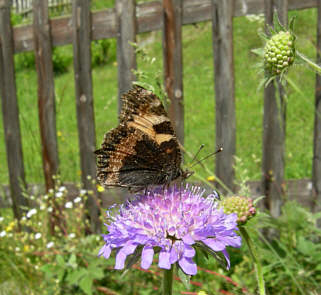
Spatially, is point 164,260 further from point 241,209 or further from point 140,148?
point 140,148

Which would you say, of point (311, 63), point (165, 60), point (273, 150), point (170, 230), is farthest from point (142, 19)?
point (170, 230)

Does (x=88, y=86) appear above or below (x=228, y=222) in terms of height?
above

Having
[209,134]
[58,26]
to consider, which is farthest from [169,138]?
[209,134]

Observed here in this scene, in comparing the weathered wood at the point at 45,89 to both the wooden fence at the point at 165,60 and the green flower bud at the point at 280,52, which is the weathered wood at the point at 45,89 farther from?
the green flower bud at the point at 280,52

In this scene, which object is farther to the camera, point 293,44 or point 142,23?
point 142,23

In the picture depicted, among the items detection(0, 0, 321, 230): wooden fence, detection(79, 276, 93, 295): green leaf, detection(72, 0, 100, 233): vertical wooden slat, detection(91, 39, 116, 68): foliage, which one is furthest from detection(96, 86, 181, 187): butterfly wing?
detection(91, 39, 116, 68): foliage

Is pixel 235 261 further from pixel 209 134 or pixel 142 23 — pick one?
pixel 209 134

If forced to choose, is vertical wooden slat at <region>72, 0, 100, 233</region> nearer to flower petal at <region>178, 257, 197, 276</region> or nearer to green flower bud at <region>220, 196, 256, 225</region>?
green flower bud at <region>220, 196, 256, 225</region>
